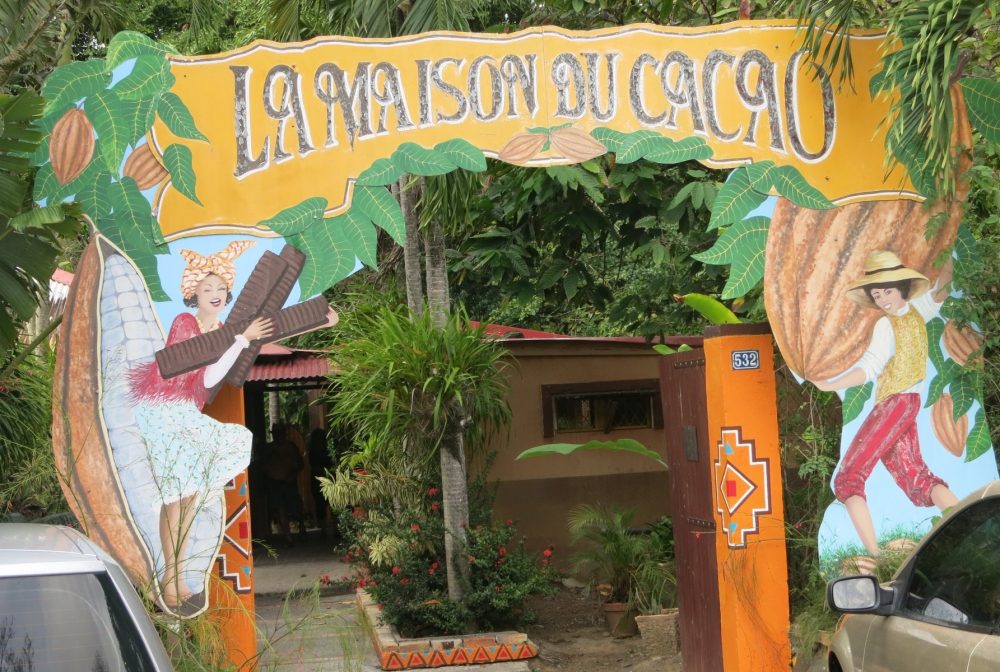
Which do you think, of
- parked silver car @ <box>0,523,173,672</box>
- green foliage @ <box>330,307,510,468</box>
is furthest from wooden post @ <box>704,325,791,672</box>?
parked silver car @ <box>0,523,173,672</box>

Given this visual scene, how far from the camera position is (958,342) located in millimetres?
7660

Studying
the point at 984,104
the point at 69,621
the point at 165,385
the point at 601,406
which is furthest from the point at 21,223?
the point at 601,406

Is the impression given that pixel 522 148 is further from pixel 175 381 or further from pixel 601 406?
pixel 601 406

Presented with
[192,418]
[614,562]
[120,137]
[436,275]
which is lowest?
[614,562]

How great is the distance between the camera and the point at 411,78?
7.48 m

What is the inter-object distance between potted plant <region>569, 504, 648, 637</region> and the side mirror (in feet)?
20.5

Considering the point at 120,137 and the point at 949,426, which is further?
the point at 949,426

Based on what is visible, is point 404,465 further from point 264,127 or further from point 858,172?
point 858,172

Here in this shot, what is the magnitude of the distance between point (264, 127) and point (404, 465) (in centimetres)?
413

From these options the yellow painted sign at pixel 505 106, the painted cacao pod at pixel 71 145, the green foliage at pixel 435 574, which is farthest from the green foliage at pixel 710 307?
the painted cacao pod at pixel 71 145

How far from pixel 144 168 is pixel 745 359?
415cm

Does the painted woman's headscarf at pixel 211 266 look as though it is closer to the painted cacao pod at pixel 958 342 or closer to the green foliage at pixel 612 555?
the painted cacao pod at pixel 958 342

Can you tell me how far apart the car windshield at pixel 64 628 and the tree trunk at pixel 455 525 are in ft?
19.4

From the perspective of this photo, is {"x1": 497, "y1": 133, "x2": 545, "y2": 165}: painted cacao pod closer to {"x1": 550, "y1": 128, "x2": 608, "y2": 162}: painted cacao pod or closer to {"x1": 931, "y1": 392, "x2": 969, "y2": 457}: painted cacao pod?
{"x1": 550, "y1": 128, "x2": 608, "y2": 162}: painted cacao pod
